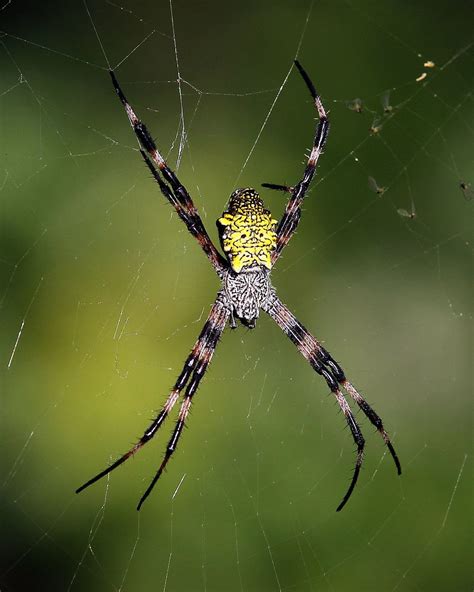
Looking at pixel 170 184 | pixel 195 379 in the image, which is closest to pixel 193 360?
pixel 195 379

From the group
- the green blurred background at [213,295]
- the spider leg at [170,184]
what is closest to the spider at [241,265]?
the spider leg at [170,184]

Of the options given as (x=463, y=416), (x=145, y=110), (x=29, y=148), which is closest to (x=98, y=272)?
(x=29, y=148)

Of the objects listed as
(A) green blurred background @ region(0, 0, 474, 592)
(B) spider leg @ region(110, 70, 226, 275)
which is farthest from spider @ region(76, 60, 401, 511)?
(A) green blurred background @ region(0, 0, 474, 592)

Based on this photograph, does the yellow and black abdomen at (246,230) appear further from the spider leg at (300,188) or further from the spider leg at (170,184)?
the spider leg at (300,188)

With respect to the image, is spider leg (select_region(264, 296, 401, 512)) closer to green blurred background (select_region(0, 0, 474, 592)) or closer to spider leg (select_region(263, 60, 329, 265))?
spider leg (select_region(263, 60, 329, 265))

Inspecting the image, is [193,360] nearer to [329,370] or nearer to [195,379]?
[195,379]
